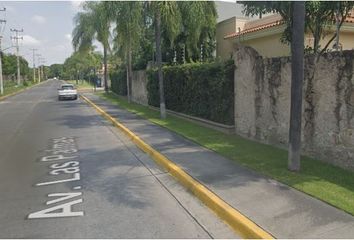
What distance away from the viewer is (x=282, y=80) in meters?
10.1

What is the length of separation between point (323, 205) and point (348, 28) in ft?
43.5

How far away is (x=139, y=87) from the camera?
28688 millimetres

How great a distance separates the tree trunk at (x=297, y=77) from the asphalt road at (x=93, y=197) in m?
2.12

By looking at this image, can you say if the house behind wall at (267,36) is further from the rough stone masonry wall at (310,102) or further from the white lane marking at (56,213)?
the white lane marking at (56,213)

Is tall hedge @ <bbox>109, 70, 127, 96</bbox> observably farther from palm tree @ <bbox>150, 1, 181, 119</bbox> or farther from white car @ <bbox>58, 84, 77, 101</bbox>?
palm tree @ <bbox>150, 1, 181, 119</bbox>

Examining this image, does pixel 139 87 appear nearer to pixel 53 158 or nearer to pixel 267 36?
pixel 267 36

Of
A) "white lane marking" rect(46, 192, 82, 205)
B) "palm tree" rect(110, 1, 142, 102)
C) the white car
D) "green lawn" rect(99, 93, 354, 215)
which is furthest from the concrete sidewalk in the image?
the white car

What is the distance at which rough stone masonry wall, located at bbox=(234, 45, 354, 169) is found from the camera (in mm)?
8055

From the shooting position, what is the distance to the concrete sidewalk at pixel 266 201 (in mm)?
5227

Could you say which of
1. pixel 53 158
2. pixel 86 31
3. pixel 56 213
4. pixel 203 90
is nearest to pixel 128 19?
pixel 203 90

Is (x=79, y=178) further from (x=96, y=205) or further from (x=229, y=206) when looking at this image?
(x=229, y=206)

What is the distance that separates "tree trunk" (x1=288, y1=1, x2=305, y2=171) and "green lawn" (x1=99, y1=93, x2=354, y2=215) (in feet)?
1.20

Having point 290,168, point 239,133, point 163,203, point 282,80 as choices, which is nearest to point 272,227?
point 163,203

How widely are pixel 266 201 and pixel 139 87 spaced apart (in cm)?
2289
